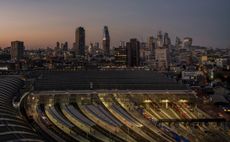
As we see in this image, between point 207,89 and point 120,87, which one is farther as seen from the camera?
point 207,89

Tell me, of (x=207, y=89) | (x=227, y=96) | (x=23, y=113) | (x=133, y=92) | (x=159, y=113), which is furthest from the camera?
(x=207, y=89)

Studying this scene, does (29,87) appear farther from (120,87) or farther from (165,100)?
(165,100)

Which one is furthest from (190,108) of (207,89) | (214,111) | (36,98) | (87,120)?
(207,89)

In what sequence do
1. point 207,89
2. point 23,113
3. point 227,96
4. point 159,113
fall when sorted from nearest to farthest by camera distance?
point 23,113
point 159,113
point 227,96
point 207,89

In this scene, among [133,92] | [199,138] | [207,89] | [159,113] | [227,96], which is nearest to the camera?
[199,138]

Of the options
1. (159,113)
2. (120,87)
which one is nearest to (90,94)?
(120,87)

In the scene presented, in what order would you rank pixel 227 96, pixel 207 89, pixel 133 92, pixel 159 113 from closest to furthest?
A: pixel 159 113
pixel 133 92
pixel 227 96
pixel 207 89

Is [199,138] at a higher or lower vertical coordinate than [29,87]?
lower

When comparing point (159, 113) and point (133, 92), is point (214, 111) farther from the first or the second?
point (133, 92)

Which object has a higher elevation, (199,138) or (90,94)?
(90,94)
